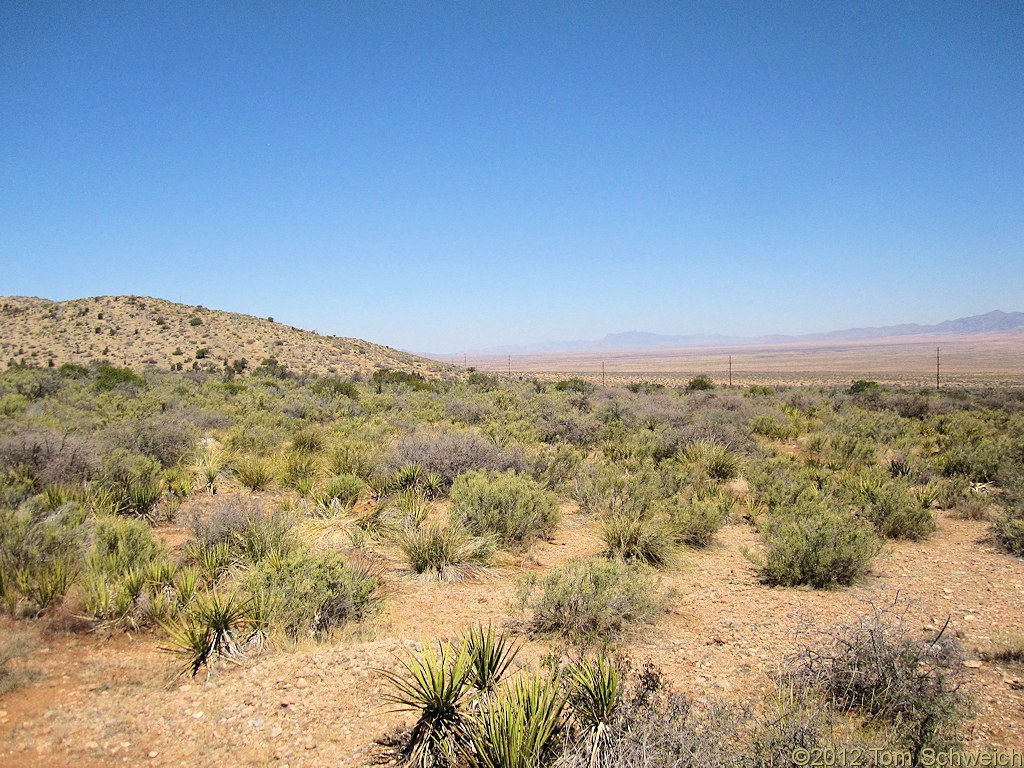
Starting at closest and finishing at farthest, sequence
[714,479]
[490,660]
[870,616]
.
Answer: [490,660] < [870,616] < [714,479]

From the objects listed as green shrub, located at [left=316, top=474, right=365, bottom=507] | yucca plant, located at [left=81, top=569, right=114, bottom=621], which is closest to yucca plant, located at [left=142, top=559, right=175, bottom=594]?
yucca plant, located at [left=81, top=569, right=114, bottom=621]

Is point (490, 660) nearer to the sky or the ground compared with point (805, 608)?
nearer to the sky

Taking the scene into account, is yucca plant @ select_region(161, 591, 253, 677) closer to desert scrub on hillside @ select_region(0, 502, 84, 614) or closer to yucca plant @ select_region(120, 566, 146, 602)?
yucca plant @ select_region(120, 566, 146, 602)

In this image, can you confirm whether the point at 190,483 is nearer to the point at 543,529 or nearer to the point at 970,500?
the point at 543,529

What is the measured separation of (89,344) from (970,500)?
177ft

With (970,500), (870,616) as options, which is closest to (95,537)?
(870,616)

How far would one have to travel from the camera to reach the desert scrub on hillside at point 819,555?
6.47 m

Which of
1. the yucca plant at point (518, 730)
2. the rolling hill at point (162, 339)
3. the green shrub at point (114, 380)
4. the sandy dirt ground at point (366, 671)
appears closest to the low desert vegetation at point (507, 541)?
the yucca plant at point (518, 730)

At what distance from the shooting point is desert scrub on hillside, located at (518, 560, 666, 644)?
17.1ft

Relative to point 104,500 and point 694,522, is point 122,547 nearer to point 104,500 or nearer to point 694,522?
point 104,500

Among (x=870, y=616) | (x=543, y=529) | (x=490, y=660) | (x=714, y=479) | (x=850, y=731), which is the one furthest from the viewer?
(x=714, y=479)

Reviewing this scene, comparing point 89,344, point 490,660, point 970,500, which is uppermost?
point 89,344

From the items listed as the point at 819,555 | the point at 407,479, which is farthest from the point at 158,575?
the point at 819,555

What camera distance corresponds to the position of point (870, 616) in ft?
17.8
